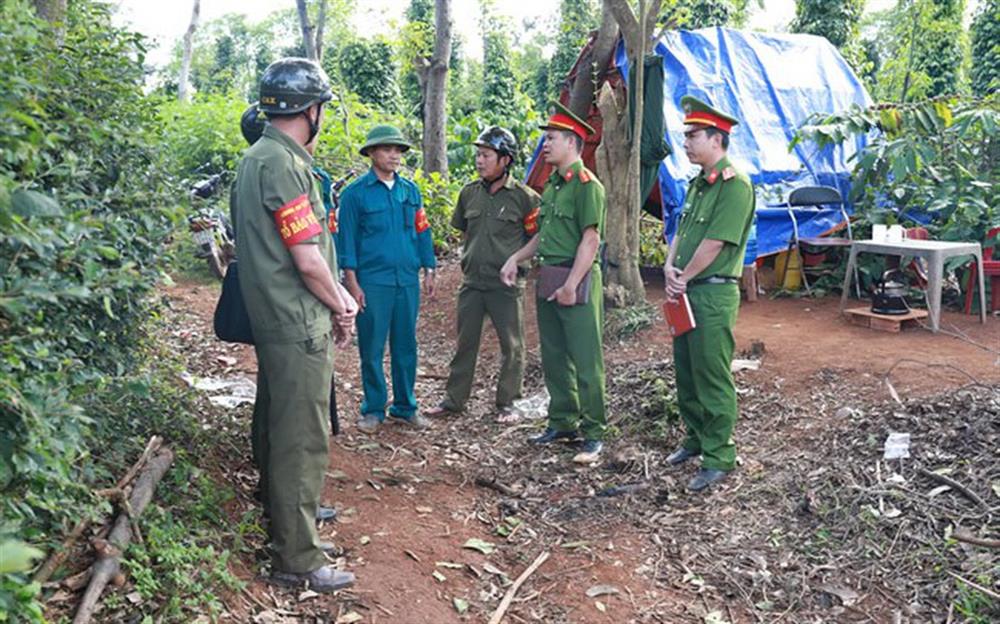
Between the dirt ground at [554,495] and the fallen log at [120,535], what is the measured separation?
0.43 meters

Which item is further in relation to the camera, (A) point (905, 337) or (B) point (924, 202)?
(B) point (924, 202)

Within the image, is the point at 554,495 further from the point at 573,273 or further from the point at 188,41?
the point at 188,41

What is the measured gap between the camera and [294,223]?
330cm

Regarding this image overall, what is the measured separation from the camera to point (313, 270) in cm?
334

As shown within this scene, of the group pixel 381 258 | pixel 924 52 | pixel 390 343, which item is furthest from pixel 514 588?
pixel 924 52

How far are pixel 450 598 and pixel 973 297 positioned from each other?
258 inches

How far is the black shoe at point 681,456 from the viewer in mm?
5152

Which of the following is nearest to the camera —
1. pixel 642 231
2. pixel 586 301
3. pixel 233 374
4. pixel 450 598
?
pixel 450 598

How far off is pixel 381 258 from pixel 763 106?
20.5 ft

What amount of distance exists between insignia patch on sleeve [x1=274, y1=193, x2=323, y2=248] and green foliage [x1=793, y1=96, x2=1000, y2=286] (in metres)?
7.01

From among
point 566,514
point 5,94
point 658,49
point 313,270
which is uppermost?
point 658,49

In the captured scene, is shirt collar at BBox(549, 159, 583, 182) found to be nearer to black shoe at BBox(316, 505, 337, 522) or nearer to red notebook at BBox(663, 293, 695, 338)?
red notebook at BBox(663, 293, 695, 338)

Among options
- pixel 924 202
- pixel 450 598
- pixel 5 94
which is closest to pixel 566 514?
pixel 450 598

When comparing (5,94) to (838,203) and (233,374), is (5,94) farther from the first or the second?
(838,203)
